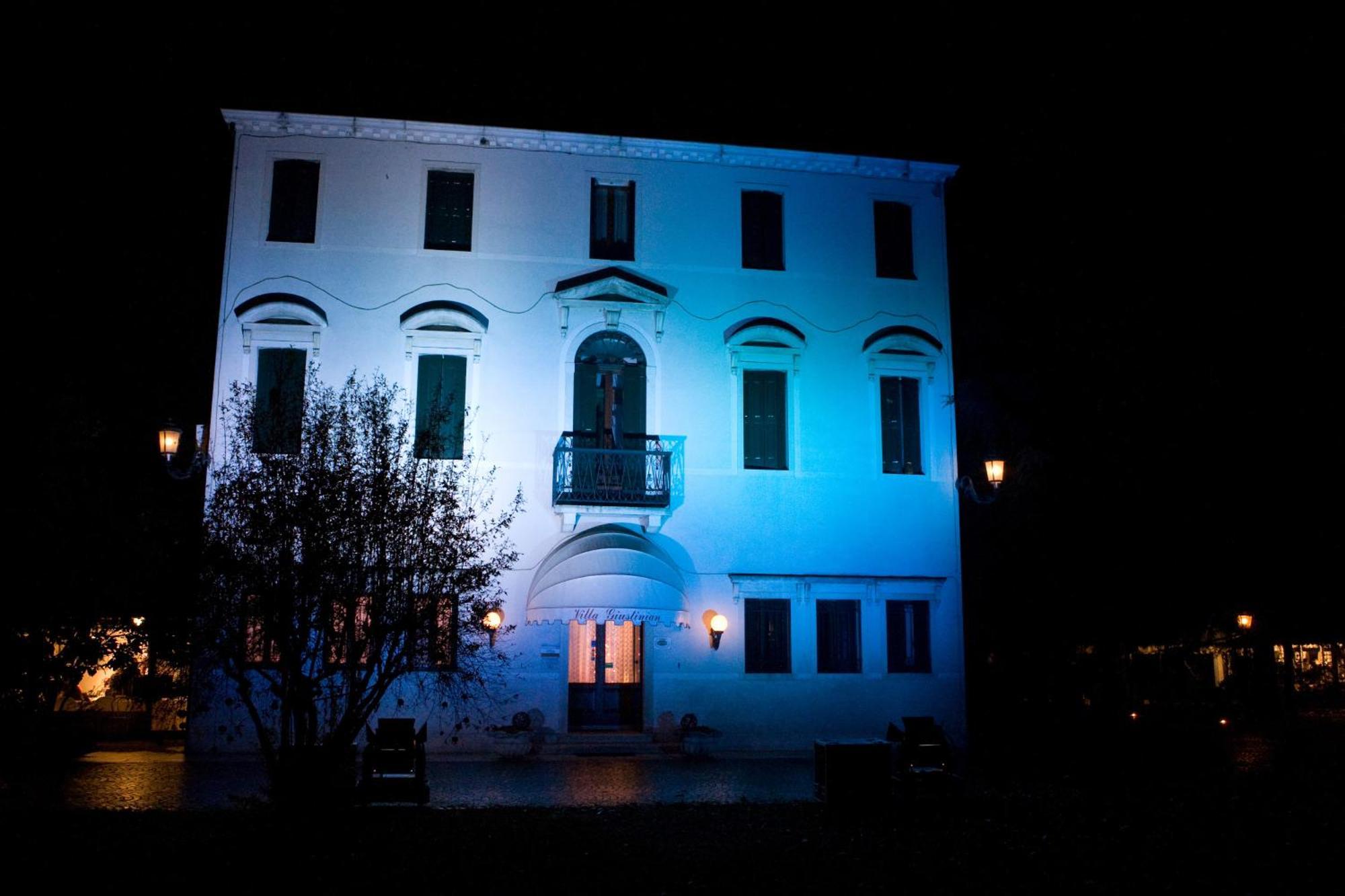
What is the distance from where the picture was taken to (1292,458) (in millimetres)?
24094

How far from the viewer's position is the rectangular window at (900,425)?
22.5 meters

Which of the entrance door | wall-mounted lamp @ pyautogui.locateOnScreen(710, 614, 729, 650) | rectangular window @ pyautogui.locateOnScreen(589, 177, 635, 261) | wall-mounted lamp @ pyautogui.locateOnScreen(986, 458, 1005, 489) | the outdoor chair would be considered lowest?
the outdoor chair

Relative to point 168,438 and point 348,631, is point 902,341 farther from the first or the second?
point 168,438

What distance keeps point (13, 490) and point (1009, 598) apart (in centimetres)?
2060

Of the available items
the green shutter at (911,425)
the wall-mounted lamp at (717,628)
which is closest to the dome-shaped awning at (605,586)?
the wall-mounted lamp at (717,628)

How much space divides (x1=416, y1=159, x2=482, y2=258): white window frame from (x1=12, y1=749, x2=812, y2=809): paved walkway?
10.2m

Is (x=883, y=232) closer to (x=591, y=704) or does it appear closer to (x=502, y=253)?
(x=502, y=253)

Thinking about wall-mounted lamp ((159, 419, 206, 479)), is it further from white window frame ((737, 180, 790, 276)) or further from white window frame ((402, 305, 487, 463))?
white window frame ((737, 180, 790, 276))

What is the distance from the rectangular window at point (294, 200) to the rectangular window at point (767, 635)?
1206cm

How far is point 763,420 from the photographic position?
22031mm

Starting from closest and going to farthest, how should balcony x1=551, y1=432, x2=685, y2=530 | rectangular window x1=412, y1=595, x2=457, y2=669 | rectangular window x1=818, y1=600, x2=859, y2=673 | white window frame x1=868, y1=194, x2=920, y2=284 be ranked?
1. rectangular window x1=412, y1=595, x2=457, y2=669
2. balcony x1=551, y1=432, x2=685, y2=530
3. rectangular window x1=818, y1=600, x2=859, y2=673
4. white window frame x1=868, y1=194, x2=920, y2=284

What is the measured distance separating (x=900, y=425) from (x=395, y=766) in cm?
1324

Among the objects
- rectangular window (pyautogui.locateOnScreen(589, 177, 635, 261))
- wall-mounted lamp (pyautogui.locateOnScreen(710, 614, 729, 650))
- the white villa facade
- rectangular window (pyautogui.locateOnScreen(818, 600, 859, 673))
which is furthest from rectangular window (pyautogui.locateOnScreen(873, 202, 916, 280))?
wall-mounted lamp (pyautogui.locateOnScreen(710, 614, 729, 650))

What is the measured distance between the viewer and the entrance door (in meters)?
21.0
